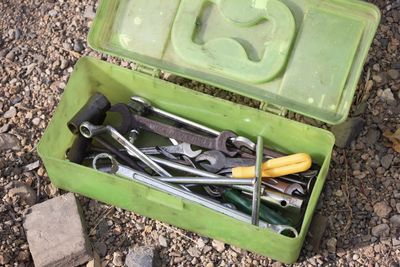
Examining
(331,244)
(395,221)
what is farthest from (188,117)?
(395,221)

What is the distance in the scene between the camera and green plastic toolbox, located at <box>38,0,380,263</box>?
5.97 feet

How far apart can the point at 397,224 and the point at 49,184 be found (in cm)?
93

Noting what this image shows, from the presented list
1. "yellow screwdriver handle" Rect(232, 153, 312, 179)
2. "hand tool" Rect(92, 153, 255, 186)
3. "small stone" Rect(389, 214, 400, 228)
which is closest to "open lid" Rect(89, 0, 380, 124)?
"yellow screwdriver handle" Rect(232, 153, 312, 179)

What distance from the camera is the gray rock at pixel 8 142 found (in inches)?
81.1

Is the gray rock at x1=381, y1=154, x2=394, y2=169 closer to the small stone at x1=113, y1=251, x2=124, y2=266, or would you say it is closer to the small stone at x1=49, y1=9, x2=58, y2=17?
the small stone at x1=113, y1=251, x2=124, y2=266

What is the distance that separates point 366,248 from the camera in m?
1.90

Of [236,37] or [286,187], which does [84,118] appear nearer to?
[236,37]

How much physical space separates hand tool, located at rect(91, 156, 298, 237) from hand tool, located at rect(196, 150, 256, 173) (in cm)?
11

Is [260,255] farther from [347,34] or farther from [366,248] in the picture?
[347,34]

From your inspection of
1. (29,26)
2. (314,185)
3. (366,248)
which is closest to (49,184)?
(29,26)

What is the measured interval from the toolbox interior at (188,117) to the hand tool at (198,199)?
0.04 metres

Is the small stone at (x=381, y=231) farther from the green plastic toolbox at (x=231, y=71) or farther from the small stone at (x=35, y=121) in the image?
the small stone at (x=35, y=121)

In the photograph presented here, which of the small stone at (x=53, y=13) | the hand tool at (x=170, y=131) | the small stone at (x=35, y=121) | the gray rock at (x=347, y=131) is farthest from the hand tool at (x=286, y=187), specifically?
the small stone at (x=53, y=13)

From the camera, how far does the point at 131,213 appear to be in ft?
6.46
